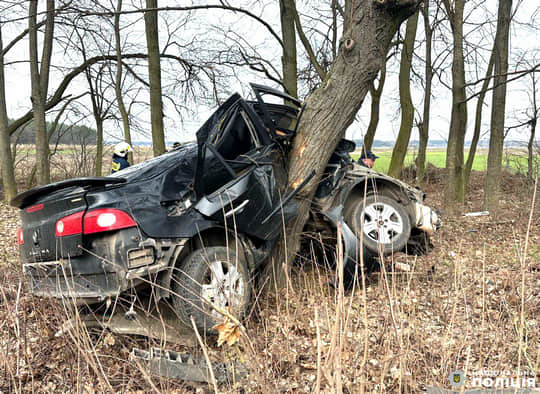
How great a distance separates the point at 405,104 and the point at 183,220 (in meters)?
10.1

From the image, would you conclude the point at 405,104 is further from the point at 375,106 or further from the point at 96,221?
the point at 96,221

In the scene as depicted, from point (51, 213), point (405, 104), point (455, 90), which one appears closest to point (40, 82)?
point (51, 213)

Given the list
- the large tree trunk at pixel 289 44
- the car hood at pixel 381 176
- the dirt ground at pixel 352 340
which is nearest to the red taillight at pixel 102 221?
the dirt ground at pixel 352 340

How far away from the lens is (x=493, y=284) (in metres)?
4.27

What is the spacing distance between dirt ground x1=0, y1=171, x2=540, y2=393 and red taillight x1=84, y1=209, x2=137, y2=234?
0.57 metres

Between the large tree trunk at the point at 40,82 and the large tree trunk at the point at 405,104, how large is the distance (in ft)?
32.6

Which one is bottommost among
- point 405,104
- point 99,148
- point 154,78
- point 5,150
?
point 5,150

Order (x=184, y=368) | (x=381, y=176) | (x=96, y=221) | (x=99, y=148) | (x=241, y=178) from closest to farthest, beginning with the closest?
(x=184, y=368), (x=96, y=221), (x=241, y=178), (x=381, y=176), (x=99, y=148)

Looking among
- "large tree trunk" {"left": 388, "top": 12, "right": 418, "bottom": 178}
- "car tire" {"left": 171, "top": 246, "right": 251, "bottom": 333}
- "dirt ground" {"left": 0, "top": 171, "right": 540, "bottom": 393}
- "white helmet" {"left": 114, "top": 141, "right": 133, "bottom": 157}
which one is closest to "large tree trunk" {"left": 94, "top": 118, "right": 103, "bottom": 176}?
"white helmet" {"left": 114, "top": 141, "right": 133, "bottom": 157}

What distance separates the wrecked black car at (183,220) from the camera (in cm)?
287

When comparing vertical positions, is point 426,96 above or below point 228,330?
above

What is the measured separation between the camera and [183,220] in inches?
124

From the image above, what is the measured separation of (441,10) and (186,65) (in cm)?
764

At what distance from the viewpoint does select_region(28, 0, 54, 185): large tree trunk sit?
34.0ft
